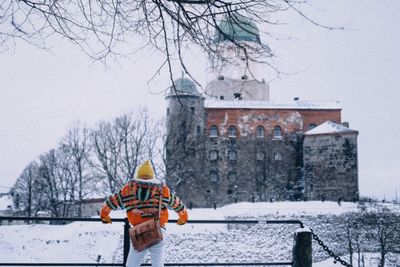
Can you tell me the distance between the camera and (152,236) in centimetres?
449

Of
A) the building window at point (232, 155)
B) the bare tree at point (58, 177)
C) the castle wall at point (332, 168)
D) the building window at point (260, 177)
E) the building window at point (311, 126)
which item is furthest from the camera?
the building window at point (311, 126)

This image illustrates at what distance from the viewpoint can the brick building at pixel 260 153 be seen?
36.6m

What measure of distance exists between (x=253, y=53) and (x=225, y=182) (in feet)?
112

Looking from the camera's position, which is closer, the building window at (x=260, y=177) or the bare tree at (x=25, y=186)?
the building window at (x=260, y=177)

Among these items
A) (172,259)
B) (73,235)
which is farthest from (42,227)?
(172,259)

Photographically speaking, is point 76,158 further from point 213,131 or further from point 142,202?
point 142,202

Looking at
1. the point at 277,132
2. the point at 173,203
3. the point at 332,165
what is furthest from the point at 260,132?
the point at 173,203

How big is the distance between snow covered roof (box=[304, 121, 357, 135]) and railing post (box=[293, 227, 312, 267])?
33409 millimetres

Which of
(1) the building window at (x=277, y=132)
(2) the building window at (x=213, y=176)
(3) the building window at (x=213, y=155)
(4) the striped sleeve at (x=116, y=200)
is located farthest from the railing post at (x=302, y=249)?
(1) the building window at (x=277, y=132)

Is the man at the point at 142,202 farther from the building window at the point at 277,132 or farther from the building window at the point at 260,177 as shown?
the building window at the point at 277,132

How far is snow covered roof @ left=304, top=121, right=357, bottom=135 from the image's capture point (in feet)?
123

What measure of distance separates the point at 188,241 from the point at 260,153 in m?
17.5

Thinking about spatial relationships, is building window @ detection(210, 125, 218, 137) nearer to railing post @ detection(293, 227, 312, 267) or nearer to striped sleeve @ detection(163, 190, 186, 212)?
railing post @ detection(293, 227, 312, 267)

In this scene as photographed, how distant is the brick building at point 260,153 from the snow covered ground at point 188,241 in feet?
26.5
